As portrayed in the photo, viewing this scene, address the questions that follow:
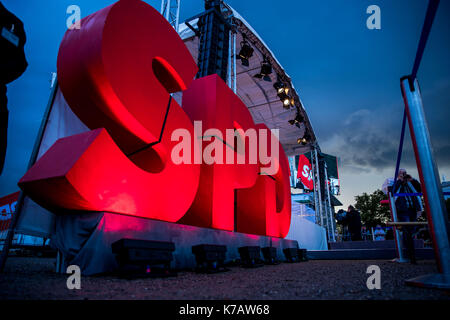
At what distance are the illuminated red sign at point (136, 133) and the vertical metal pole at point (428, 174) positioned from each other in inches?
102

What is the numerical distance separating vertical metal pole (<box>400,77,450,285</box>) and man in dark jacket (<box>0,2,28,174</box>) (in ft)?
10.1

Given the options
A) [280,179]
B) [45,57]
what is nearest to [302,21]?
[280,179]

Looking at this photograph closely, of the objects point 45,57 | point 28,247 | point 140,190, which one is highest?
point 45,57

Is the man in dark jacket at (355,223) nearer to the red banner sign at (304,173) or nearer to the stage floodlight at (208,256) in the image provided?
the red banner sign at (304,173)

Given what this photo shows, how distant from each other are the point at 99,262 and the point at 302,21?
58.7 metres

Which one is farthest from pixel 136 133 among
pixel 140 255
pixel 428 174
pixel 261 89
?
pixel 261 89

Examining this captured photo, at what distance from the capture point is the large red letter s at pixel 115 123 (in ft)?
7.54

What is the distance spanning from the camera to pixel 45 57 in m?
67.2

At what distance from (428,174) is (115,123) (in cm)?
293

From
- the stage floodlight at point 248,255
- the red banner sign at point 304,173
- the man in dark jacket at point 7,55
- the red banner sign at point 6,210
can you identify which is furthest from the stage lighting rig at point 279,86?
the red banner sign at point 6,210

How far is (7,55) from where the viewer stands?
179 cm

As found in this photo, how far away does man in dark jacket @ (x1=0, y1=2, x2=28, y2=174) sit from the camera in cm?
176
